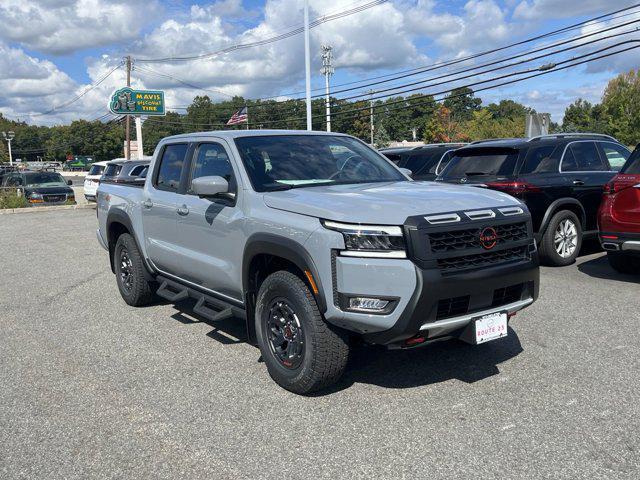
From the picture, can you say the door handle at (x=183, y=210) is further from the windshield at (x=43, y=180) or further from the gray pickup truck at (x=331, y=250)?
the windshield at (x=43, y=180)

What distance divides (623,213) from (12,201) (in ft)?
68.6

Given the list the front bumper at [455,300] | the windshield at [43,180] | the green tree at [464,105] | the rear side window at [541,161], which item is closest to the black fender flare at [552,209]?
the rear side window at [541,161]

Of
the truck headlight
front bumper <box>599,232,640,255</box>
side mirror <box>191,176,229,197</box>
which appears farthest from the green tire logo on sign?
the truck headlight

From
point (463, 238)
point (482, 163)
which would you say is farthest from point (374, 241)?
point (482, 163)

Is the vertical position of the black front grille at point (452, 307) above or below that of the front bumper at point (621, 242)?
above

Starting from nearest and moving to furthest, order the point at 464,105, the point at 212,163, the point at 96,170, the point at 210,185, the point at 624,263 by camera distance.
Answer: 1. the point at 210,185
2. the point at 212,163
3. the point at 624,263
4. the point at 96,170
5. the point at 464,105

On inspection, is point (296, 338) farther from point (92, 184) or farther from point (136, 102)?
point (136, 102)

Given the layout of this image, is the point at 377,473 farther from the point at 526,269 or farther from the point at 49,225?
the point at 49,225

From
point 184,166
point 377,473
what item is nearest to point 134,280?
point 184,166

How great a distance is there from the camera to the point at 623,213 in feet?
23.1

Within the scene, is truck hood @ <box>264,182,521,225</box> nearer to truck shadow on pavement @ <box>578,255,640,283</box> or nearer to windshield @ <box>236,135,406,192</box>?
windshield @ <box>236,135,406,192</box>

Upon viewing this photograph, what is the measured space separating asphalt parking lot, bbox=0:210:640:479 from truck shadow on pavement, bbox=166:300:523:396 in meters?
0.02

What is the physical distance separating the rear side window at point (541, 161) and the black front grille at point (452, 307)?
511cm

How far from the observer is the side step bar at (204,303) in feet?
15.6
